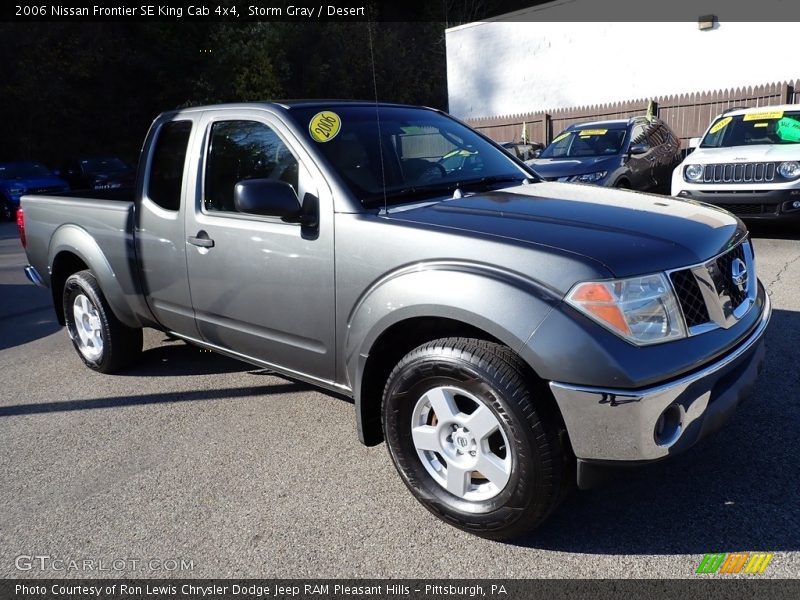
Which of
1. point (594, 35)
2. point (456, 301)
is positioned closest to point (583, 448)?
point (456, 301)

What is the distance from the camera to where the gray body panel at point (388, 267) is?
7.97 feet

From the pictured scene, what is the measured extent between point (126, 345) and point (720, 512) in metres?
3.93

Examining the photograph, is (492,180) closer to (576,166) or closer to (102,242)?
(102,242)

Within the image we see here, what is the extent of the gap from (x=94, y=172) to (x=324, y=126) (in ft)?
63.4

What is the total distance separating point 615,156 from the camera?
9.80 m

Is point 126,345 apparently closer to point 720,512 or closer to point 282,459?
point 282,459

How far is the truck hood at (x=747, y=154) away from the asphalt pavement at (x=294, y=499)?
473 cm

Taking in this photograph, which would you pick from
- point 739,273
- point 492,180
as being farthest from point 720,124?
point 739,273

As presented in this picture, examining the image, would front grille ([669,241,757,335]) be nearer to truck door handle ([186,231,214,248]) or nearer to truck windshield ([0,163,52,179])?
truck door handle ([186,231,214,248])

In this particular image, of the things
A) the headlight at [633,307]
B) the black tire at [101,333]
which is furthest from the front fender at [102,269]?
the headlight at [633,307]

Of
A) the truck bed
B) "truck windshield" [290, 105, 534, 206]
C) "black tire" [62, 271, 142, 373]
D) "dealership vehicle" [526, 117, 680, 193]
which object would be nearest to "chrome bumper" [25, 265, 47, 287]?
the truck bed

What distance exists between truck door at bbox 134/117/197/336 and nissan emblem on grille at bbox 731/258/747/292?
9.39ft

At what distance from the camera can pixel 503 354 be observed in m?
2.55

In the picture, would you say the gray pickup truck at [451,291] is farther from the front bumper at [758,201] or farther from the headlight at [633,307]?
the front bumper at [758,201]
